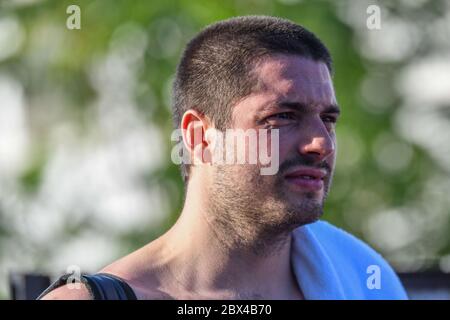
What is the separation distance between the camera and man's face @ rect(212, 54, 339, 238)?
296cm

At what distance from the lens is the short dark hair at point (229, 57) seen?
3084 mm

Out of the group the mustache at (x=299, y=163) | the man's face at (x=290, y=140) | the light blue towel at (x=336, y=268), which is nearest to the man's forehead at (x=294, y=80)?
the man's face at (x=290, y=140)

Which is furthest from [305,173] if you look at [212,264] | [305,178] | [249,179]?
[212,264]

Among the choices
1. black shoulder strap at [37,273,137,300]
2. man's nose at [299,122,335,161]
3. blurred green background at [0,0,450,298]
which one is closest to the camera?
black shoulder strap at [37,273,137,300]

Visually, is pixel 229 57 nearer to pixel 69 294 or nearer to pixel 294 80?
pixel 294 80

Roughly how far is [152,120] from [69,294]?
617 centimetres

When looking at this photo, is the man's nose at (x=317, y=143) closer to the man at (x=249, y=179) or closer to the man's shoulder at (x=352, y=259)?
the man at (x=249, y=179)

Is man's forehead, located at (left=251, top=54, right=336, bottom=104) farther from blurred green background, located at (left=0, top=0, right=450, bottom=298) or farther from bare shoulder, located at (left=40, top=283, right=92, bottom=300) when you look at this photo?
blurred green background, located at (left=0, top=0, right=450, bottom=298)

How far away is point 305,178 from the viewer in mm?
2969

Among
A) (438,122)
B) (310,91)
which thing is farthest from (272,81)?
(438,122)

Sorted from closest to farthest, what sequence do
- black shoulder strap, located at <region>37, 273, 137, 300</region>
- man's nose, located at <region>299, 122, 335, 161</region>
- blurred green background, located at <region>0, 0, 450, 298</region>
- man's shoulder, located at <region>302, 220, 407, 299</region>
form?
1. black shoulder strap, located at <region>37, 273, 137, 300</region>
2. man's nose, located at <region>299, 122, 335, 161</region>
3. man's shoulder, located at <region>302, 220, 407, 299</region>
4. blurred green background, located at <region>0, 0, 450, 298</region>

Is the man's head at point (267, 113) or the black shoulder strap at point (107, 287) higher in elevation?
the man's head at point (267, 113)

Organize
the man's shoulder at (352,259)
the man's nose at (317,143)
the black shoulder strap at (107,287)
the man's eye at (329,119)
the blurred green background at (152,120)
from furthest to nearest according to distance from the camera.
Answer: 1. the blurred green background at (152,120)
2. the man's shoulder at (352,259)
3. the man's eye at (329,119)
4. the man's nose at (317,143)
5. the black shoulder strap at (107,287)

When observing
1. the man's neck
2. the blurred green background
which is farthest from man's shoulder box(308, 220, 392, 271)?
the blurred green background
